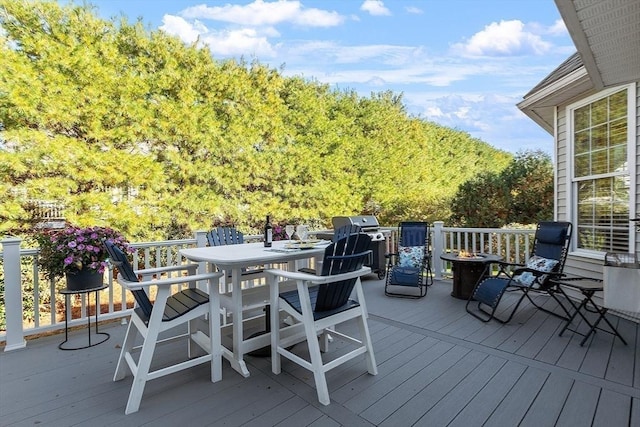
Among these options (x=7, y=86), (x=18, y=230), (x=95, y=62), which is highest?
(x=95, y=62)

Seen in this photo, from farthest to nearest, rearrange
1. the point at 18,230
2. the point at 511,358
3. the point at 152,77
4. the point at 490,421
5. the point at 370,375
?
the point at 152,77
the point at 18,230
the point at 511,358
the point at 370,375
the point at 490,421

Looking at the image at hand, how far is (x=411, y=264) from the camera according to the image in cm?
499

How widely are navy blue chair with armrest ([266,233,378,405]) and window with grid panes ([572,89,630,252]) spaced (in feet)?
11.2

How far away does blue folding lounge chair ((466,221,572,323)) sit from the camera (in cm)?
358

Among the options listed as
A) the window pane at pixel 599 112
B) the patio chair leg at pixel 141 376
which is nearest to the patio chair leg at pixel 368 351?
the patio chair leg at pixel 141 376

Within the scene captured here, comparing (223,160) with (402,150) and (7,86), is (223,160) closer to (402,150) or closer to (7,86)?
(7,86)

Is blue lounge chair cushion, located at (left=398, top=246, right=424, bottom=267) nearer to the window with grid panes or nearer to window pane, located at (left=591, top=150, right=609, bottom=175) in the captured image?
the window with grid panes

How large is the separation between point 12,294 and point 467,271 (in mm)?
4902

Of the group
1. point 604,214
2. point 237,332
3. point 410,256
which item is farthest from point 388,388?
point 604,214

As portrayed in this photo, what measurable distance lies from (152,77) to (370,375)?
6357mm

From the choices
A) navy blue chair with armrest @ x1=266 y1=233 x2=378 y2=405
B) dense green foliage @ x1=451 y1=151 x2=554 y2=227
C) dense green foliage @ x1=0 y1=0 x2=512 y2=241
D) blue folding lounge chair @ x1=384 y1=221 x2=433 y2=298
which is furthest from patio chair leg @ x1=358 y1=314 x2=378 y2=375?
dense green foliage @ x1=451 y1=151 x2=554 y2=227

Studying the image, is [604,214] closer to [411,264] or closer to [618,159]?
[618,159]

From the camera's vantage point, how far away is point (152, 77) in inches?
247

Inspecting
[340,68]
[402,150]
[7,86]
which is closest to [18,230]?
[7,86]
